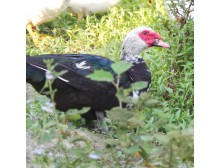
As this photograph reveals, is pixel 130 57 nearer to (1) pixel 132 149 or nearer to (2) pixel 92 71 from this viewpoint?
(2) pixel 92 71

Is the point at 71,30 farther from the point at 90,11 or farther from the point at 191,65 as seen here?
the point at 191,65

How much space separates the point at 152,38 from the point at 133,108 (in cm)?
39

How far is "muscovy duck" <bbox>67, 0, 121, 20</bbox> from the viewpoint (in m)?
2.06

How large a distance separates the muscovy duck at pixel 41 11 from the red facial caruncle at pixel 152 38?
0.24 metres

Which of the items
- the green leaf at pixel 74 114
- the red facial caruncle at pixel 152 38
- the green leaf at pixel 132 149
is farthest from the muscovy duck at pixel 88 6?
the green leaf at pixel 132 149

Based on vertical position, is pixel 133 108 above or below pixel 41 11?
below

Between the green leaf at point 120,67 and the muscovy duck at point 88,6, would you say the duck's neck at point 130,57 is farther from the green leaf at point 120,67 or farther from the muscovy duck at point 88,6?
the green leaf at point 120,67

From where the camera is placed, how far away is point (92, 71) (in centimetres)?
199

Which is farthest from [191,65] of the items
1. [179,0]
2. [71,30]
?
[71,30]

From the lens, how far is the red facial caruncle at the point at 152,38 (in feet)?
6.52

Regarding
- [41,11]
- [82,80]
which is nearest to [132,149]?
[82,80]

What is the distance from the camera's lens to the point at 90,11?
207 centimetres

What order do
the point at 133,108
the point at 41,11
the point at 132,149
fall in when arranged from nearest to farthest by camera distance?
1. the point at 132,149
2. the point at 133,108
3. the point at 41,11

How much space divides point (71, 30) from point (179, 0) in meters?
0.32
